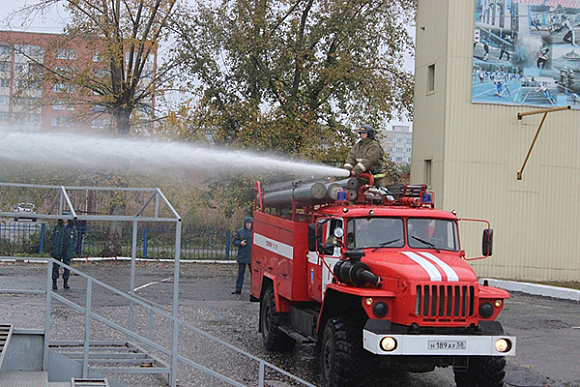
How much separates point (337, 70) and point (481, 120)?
636cm

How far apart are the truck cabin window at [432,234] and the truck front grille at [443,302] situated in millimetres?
1204

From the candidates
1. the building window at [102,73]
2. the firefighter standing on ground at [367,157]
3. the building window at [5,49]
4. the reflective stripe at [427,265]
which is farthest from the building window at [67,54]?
the reflective stripe at [427,265]

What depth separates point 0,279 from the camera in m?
19.7

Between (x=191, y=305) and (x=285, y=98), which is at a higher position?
(x=285, y=98)

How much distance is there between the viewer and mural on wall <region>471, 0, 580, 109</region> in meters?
23.9

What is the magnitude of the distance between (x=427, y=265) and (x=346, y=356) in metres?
1.45

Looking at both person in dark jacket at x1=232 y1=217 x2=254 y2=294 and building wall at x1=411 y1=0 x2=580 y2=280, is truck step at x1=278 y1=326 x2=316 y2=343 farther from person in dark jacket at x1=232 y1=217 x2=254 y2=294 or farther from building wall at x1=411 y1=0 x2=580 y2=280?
building wall at x1=411 y1=0 x2=580 y2=280

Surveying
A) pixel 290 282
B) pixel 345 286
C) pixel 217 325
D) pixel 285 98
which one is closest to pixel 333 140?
pixel 285 98

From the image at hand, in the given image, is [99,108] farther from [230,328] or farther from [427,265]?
[427,265]

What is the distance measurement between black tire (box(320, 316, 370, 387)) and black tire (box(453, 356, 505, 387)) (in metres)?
1.25

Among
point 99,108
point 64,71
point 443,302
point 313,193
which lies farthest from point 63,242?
point 443,302

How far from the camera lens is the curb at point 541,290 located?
63.5 feet

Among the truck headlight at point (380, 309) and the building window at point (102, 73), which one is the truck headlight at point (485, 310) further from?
the building window at point (102, 73)

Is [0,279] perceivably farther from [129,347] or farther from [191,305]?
[129,347]
